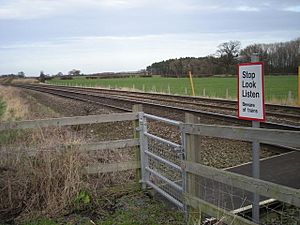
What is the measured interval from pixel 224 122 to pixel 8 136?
8340mm

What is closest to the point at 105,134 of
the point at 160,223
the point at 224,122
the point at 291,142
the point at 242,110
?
the point at 224,122

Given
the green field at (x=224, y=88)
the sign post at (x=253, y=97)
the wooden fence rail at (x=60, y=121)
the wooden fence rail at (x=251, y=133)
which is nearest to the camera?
the wooden fence rail at (x=251, y=133)

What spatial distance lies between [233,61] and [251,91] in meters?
78.4

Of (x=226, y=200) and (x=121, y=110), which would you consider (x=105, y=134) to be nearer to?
(x=121, y=110)

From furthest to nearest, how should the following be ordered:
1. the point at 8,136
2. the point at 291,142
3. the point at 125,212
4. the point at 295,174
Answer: the point at 8,136 → the point at 295,174 → the point at 125,212 → the point at 291,142

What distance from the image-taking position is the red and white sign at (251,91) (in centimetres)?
397

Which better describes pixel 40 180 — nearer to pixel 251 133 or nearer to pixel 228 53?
pixel 251 133

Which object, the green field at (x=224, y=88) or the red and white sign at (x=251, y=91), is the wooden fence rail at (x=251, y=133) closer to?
the red and white sign at (x=251, y=91)

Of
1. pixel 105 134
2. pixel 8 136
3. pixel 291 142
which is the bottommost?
pixel 105 134

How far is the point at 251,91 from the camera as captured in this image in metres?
4.14

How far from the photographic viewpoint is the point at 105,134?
13492 mm

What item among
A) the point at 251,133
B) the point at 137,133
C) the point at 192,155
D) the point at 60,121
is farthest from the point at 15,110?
the point at 251,133

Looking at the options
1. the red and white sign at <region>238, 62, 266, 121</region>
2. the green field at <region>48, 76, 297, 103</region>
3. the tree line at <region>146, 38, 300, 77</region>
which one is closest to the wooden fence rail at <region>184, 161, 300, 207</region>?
the red and white sign at <region>238, 62, 266, 121</region>

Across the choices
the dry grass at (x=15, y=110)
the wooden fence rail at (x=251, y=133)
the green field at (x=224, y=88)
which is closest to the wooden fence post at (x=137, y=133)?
the wooden fence rail at (x=251, y=133)
